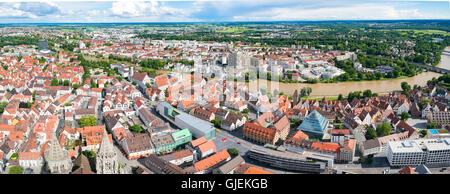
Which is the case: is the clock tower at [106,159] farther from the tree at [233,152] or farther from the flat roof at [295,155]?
the flat roof at [295,155]

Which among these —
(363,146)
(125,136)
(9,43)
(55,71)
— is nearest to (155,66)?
(55,71)

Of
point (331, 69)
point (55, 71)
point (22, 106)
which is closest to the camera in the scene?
point (22, 106)

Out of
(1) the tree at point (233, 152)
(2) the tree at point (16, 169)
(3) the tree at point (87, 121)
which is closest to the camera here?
(2) the tree at point (16, 169)

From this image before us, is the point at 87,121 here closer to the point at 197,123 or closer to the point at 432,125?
the point at 197,123

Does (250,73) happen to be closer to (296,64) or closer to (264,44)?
(296,64)

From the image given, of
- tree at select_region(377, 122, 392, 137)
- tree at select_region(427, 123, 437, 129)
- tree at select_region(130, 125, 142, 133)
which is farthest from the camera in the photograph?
tree at select_region(427, 123, 437, 129)

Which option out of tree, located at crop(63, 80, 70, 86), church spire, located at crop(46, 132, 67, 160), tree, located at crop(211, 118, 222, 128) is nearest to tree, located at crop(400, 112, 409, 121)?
tree, located at crop(211, 118, 222, 128)

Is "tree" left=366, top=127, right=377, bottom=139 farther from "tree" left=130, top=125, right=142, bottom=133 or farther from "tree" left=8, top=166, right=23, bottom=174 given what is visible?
"tree" left=8, top=166, right=23, bottom=174

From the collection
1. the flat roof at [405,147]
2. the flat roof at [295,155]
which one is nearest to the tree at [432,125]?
the flat roof at [405,147]
